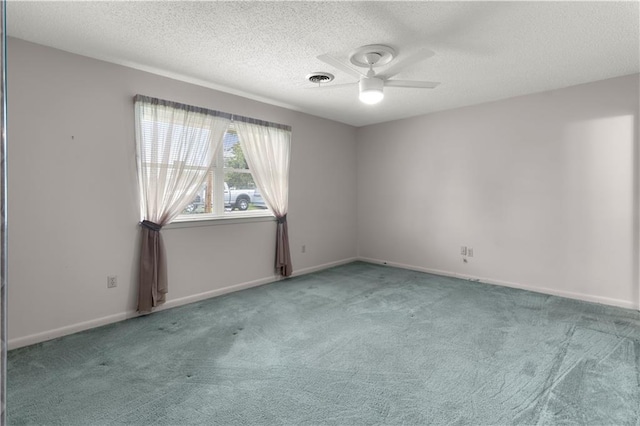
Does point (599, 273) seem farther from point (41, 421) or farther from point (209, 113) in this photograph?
point (41, 421)

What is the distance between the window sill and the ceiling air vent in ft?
6.05

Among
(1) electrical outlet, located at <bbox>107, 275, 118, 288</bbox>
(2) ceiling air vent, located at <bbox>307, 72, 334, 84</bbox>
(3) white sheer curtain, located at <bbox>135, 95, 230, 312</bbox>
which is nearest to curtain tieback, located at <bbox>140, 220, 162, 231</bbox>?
(3) white sheer curtain, located at <bbox>135, 95, 230, 312</bbox>

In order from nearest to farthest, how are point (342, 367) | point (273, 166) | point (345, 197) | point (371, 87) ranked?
point (342, 367), point (371, 87), point (273, 166), point (345, 197)

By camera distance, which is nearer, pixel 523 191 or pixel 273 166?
pixel 523 191

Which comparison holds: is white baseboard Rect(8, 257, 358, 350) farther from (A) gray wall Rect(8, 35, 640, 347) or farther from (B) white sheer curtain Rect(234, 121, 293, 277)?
(B) white sheer curtain Rect(234, 121, 293, 277)

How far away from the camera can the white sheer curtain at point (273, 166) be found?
4.13m

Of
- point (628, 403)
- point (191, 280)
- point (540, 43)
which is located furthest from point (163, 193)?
point (628, 403)

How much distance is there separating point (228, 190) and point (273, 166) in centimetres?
69

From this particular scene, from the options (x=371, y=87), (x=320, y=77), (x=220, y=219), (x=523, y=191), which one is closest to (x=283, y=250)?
(x=220, y=219)

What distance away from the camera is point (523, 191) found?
4.11 metres

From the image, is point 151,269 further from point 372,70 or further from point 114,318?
point 372,70

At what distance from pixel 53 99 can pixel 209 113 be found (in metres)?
1.39

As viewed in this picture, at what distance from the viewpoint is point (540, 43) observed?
2.66 metres

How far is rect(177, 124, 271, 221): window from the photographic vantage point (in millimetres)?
3834
